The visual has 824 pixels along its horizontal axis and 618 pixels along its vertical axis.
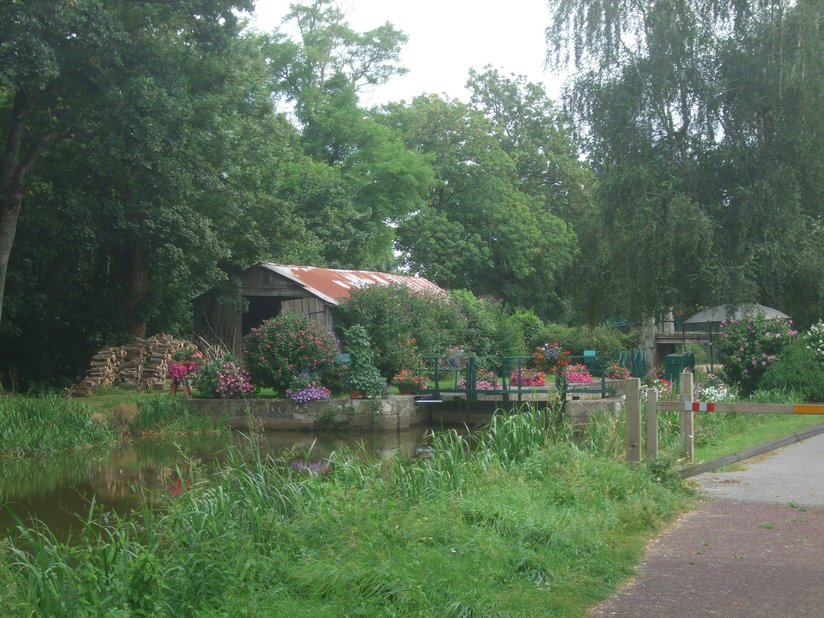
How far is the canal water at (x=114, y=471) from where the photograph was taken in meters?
12.1

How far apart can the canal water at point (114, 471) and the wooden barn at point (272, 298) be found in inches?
246

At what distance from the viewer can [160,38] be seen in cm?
2230

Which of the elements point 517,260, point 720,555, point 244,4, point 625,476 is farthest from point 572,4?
point 720,555

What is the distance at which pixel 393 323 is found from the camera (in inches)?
1021

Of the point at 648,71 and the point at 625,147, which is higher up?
the point at 648,71

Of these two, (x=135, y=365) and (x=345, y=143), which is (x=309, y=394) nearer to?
(x=135, y=365)

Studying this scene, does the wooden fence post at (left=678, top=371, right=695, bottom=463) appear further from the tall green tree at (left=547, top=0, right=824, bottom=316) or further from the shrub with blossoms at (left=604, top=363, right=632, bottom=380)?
the tall green tree at (left=547, top=0, right=824, bottom=316)

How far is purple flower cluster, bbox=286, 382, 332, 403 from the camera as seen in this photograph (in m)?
22.7

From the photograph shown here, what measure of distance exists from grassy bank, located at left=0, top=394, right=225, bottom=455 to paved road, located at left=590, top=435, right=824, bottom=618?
12867 mm

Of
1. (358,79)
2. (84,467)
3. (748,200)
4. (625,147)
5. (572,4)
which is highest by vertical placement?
(358,79)

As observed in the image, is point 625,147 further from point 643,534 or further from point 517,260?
point 643,534

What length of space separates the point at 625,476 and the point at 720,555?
2152 millimetres

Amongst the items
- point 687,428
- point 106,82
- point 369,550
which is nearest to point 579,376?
point 106,82

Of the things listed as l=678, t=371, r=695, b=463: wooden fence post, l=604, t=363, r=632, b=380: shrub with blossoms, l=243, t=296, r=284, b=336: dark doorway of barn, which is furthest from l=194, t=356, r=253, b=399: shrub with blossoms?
l=678, t=371, r=695, b=463: wooden fence post
